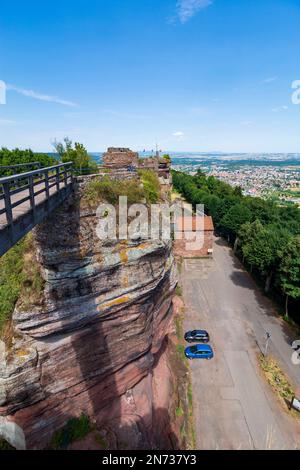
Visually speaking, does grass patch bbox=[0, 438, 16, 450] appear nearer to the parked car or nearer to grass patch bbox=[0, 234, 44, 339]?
grass patch bbox=[0, 234, 44, 339]

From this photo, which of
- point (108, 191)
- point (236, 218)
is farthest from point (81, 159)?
point (236, 218)

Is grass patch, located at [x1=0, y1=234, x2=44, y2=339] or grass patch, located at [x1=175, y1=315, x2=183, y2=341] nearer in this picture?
grass patch, located at [x1=0, y1=234, x2=44, y2=339]

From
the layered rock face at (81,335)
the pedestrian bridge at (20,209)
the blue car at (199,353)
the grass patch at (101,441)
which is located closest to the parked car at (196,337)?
the blue car at (199,353)

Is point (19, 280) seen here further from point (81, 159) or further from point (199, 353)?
point (199, 353)

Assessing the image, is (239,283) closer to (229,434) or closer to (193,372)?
(193,372)

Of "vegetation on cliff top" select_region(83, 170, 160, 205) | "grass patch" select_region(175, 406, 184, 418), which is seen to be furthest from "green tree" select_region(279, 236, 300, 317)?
"vegetation on cliff top" select_region(83, 170, 160, 205)

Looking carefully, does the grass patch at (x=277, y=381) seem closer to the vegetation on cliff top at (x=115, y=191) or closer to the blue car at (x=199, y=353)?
the blue car at (x=199, y=353)

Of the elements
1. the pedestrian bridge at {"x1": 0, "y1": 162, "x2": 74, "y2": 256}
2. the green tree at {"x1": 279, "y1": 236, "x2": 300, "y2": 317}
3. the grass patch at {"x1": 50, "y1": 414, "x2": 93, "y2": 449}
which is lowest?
the grass patch at {"x1": 50, "y1": 414, "x2": 93, "y2": 449}
